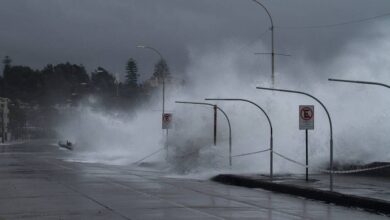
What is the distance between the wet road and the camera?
49.4 ft

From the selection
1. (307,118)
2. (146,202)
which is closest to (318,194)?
(307,118)

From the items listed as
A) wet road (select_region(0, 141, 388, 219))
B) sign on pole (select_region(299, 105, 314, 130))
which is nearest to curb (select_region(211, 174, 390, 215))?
wet road (select_region(0, 141, 388, 219))

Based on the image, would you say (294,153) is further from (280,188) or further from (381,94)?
(280,188)

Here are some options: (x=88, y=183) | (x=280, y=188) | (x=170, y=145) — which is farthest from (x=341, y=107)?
(x=88, y=183)

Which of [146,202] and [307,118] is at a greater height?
[307,118]

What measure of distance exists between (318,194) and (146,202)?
553cm

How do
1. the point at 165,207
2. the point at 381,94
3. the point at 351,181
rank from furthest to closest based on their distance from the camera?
the point at 381,94 → the point at 351,181 → the point at 165,207

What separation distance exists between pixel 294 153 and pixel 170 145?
10.5 metres

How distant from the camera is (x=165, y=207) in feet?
54.0

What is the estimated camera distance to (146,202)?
57.6 ft

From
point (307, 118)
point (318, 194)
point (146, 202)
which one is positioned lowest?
point (146, 202)

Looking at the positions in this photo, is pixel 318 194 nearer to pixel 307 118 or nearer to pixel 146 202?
pixel 307 118

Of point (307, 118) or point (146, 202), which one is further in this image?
point (307, 118)

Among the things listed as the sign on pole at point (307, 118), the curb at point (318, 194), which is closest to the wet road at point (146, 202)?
the curb at point (318, 194)
